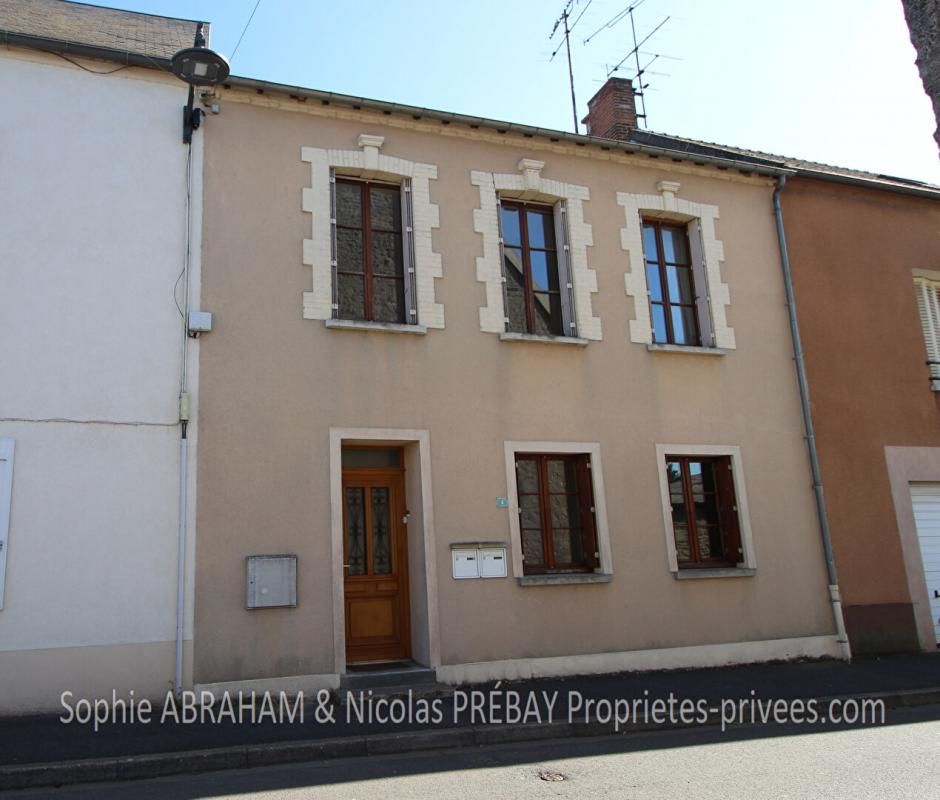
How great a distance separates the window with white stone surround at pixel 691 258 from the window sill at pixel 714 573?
2794 mm

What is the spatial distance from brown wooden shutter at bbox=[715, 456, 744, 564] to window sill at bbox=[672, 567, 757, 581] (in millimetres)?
243

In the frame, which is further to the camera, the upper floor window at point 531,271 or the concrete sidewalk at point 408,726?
the upper floor window at point 531,271

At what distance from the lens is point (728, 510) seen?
10930 mm

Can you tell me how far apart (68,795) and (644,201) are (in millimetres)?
9307

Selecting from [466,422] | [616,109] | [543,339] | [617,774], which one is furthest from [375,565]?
[616,109]

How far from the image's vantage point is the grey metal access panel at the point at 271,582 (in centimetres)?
835

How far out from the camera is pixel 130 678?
310 inches

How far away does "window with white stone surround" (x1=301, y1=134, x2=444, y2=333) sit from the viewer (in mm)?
9430

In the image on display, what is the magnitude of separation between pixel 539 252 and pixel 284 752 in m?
6.79

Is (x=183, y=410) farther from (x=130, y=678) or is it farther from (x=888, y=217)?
(x=888, y=217)

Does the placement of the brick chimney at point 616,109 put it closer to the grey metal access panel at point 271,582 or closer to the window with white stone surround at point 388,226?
the window with white stone surround at point 388,226

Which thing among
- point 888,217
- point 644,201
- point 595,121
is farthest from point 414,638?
point 595,121

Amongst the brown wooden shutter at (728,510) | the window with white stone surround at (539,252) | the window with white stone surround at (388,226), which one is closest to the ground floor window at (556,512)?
the window with white stone surround at (539,252)

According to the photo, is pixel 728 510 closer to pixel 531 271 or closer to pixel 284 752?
pixel 531 271
